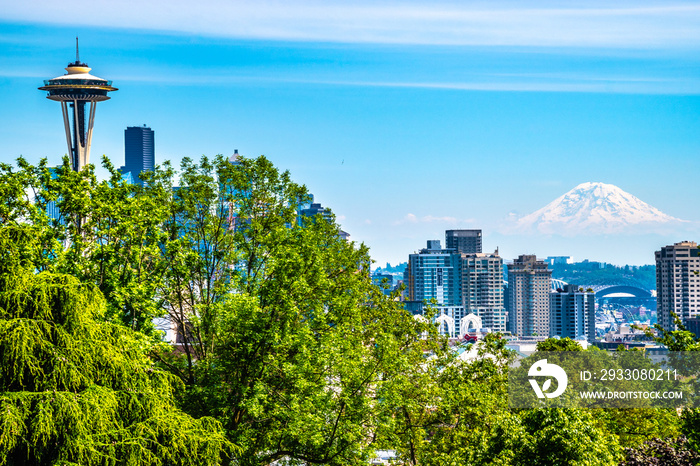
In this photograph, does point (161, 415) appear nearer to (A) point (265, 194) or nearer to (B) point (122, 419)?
(B) point (122, 419)

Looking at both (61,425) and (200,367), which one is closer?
(61,425)

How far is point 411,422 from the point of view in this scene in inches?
847

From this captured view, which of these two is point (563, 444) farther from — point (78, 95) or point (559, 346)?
point (78, 95)

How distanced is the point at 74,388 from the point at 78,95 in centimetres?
10165

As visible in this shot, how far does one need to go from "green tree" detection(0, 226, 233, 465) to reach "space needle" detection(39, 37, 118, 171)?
9768 cm

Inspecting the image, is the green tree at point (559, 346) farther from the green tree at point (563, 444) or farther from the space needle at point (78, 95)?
the space needle at point (78, 95)

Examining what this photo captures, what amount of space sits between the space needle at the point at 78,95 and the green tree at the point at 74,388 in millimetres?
97679

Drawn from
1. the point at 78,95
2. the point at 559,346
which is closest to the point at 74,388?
the point at 559,346

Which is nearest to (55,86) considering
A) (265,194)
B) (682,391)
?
(265,194)

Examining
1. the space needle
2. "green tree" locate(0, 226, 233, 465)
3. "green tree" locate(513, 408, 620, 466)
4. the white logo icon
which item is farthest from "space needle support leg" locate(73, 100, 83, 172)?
"green tree" locate(513, 408, 620, 466)

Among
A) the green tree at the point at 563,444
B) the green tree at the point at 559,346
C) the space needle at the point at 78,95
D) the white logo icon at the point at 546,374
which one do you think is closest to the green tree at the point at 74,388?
the green tree at the point at 563,444

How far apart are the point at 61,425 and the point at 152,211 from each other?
719 cm

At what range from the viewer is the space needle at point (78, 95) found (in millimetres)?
107562

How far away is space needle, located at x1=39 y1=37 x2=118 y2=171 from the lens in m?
108
